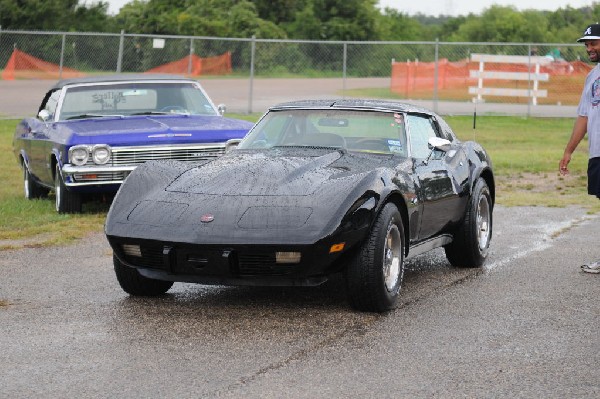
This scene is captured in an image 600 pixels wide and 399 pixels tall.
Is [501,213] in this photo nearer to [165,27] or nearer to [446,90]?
[446,90]

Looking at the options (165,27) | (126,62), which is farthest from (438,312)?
(165,27)

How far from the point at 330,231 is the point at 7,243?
4521mm

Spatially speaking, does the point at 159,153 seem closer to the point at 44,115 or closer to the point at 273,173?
the point at 44,115

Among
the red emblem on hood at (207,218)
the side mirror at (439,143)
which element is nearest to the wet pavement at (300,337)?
the red emblem on hood at (207,218)

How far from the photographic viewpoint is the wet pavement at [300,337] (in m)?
5.52

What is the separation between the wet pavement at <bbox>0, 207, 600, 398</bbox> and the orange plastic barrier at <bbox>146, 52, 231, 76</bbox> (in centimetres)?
2162

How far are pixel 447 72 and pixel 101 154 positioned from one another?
21.8m

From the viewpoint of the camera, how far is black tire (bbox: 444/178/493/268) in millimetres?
9055

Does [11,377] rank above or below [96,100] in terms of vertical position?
below

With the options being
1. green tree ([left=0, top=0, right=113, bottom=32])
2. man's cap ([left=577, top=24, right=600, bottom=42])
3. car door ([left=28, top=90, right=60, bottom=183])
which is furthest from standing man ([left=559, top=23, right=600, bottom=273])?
green tree ([left=0, top=0, right=113, bottom=32])

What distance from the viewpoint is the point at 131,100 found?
13375 millimetres

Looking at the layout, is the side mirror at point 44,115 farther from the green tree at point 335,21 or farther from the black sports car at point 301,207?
the green tree at point 335,21

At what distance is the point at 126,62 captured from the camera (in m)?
30.7

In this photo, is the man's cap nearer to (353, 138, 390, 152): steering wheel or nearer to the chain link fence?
(353, 138, 390, 152): steering wheel
